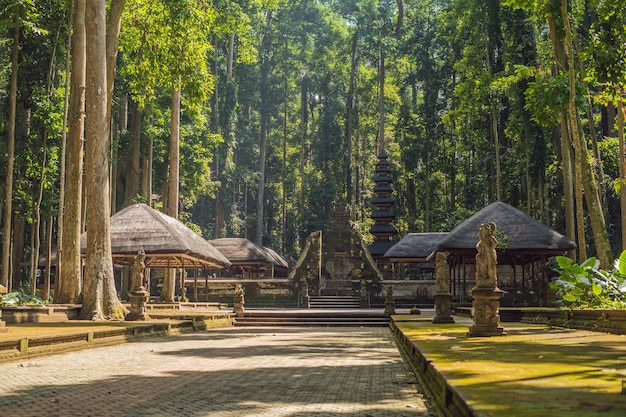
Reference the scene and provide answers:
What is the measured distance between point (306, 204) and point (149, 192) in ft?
87.2

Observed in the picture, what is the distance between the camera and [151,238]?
2480 cm

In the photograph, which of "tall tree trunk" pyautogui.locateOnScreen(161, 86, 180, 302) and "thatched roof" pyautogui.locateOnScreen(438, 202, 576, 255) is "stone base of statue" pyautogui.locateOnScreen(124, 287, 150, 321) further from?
"thatched roof" pyautogui.locateOnScreen(438, 202, 576, 255)

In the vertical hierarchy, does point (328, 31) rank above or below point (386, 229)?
above

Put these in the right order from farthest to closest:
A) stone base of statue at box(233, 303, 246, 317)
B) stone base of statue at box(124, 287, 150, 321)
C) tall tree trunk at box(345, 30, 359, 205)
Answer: tall tree trunk at box(345, 30, 359, 205) < stone base of statue at box(233, 303, 246, 317) < stone base of statue at box(124, 287, 150, 321)

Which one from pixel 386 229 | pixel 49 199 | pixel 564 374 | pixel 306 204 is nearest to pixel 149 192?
pixel 49 199

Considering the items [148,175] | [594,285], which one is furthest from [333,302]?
[594,285]

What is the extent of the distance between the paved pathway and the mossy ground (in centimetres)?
63

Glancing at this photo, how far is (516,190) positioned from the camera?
3872 centimetres

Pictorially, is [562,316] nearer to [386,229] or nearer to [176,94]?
[176,94]

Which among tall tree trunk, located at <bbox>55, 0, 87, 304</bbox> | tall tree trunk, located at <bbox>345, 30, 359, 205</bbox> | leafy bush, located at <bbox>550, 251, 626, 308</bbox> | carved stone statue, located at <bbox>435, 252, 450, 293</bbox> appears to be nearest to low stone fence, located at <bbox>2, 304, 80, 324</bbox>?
tall tree trunk, located at <bbox>55, 0, 87, 304</bbox>

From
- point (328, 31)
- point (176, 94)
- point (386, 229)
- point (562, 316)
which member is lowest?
point (562, 316)

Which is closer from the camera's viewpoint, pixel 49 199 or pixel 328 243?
pixel 49 199

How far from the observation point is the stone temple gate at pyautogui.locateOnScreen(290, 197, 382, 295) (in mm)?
36844

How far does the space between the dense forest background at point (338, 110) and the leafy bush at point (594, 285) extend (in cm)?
148
